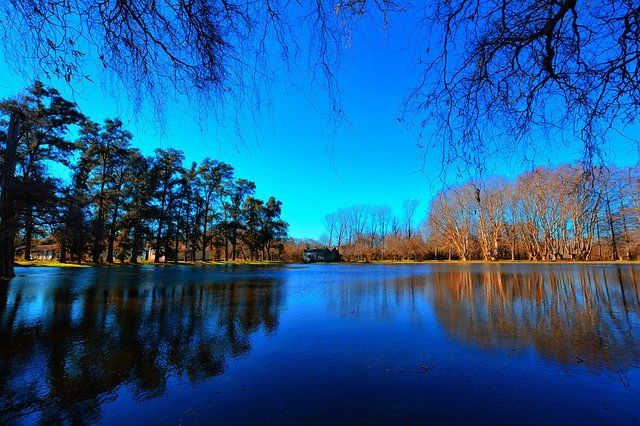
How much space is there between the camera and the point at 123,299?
11.6 m

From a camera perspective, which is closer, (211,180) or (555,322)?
(555,322)

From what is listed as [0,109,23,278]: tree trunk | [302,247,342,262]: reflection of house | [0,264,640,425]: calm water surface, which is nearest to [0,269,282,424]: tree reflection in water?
[0,264,640,425]: calm water surface

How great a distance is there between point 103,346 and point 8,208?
55.0ft

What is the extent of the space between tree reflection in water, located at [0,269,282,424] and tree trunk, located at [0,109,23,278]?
28.7ft

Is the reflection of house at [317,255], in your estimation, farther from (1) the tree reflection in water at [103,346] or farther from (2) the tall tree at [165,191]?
(1) the tree reflection in water at [103,346]

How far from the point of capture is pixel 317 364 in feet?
17.5

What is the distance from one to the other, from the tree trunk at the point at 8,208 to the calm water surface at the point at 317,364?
10.8 m

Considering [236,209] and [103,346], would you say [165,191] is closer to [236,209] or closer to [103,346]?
[236,209]

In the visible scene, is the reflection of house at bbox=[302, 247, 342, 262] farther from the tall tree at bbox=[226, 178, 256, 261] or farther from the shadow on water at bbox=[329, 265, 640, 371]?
the shadow on water at bbox=[329, 265, 640, 371]

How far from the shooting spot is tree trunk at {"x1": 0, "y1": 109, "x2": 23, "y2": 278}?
57.1 feet

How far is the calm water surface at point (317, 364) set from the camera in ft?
12.2

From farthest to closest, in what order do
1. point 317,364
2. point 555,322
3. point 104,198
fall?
point 104,198 < point 555,322 < point 317,364

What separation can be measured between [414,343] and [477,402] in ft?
8.26

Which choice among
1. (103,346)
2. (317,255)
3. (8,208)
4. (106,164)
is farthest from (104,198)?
(317,255)
